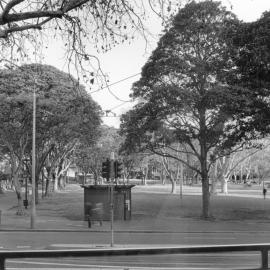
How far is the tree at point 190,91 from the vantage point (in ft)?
106

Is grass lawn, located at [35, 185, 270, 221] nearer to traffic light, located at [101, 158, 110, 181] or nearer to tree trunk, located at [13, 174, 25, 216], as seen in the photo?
tree trunk, located at [13, 174, 25, 216]

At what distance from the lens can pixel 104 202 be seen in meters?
34.7

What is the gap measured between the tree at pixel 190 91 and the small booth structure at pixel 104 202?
3.22 meters

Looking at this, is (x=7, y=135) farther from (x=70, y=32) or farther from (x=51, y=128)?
(x=70, y=32)

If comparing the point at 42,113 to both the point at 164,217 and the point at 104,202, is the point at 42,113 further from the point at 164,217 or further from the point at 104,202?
the point at 164,217

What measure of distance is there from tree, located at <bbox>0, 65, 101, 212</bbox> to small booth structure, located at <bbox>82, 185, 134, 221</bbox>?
226 inches

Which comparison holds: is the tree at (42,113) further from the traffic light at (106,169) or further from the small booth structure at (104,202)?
the traffic light at (106,169)

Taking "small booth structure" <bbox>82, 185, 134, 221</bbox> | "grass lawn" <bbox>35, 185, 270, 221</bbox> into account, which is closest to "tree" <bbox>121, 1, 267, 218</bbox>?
"small booth structure" <bbox>82, 185, 134, 221</bbox>

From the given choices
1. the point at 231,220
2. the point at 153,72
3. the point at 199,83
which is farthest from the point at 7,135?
the point at 231,220

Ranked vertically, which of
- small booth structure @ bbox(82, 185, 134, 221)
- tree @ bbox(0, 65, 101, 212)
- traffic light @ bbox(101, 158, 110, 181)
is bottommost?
small booth structure @ bbox(82, 185, 134, 221)

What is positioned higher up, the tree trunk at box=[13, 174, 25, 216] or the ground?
the tree trunk at box=[13, 174, 25, 216]

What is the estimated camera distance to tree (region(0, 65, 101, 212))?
118 ft

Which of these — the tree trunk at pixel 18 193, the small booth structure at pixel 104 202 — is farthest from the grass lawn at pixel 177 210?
the tree trunk at pixel 18 193

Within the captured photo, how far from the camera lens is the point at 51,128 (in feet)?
136
